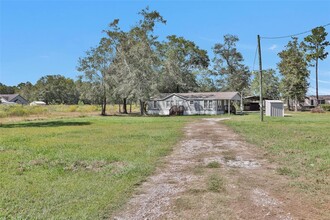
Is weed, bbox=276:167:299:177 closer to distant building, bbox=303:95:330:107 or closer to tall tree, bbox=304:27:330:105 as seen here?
tall tree, bbox=304:27:330:105

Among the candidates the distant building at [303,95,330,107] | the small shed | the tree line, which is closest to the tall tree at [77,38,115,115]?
the tree line

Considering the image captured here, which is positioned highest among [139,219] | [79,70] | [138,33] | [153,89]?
[138,33]

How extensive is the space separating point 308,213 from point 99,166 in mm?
5648

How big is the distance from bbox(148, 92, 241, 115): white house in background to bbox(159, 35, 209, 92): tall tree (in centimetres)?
370

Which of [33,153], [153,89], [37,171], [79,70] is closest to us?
[37,171]

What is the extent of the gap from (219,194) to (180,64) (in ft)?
180

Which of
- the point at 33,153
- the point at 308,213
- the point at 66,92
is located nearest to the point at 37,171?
the point at 33,153

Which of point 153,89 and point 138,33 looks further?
point 138,33

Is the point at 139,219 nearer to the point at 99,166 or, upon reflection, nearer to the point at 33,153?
the point at 99,166

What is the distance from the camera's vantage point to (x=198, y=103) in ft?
143

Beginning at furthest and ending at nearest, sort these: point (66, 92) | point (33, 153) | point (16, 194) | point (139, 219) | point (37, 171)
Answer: point (66, 92), point (33, 153), point (37, 171), point (16, 194), point (139, 219)

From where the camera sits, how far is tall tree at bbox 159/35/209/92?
51188mm

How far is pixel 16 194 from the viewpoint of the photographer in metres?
5.88

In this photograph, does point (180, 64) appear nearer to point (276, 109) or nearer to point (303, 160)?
point (276, 109)
